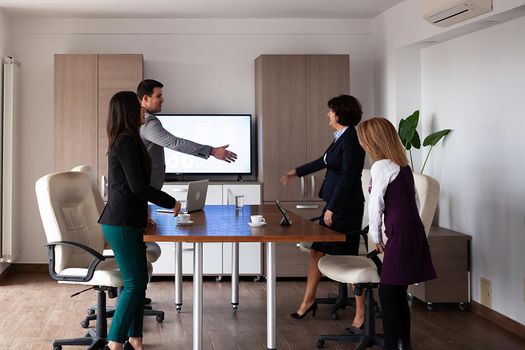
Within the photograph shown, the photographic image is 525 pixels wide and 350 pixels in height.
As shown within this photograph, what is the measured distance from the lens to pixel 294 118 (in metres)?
7.41

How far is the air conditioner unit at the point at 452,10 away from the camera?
5078mm

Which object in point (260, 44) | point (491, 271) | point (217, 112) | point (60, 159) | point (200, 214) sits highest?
point (260, 44)

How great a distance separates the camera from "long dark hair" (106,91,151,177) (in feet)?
13.0

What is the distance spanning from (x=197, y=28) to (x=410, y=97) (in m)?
2.43

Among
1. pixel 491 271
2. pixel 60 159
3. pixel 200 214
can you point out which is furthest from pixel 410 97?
pixel 60 159

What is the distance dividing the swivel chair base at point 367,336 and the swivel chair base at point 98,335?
1391 millimetres

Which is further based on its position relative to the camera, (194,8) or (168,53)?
(168,53)

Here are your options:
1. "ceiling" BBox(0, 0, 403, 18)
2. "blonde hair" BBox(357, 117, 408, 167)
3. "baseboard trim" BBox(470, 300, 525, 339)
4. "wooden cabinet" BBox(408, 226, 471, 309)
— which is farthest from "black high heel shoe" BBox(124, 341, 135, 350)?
"ceiling" BBox(0, 0, 403, 18)

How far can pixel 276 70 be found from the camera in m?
7.41

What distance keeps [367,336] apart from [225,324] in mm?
1278

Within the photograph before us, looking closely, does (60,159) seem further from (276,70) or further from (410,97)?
(410,97)

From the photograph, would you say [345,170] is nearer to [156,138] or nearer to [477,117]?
[156,138]

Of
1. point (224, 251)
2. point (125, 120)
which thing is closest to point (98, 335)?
point (125, 120)

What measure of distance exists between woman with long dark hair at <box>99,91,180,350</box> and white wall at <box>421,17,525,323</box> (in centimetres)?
271
